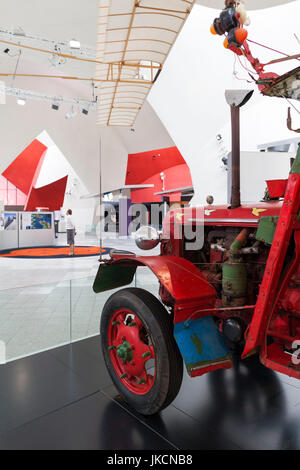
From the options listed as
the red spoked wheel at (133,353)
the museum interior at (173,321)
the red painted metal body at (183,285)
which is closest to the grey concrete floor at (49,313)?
the museum interior at (173,321)

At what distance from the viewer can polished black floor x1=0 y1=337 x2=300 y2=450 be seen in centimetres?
155

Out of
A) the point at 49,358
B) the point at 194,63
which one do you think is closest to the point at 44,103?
the point at 194,63

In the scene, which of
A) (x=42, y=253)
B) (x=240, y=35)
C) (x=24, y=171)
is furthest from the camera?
(x=24, y=171)

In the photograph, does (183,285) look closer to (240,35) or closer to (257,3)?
(240,35)

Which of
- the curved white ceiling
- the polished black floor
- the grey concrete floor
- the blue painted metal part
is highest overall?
the curved white ceiling

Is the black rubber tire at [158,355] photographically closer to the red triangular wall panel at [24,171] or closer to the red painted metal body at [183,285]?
the red painted metal body at [183,285]

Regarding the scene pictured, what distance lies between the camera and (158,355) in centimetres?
159

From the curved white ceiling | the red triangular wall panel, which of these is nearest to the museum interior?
the curved white ceiling

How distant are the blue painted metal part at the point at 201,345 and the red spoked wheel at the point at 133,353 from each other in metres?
0.24

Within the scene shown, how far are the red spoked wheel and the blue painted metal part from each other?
24cm

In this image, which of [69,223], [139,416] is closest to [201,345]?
[139,416]

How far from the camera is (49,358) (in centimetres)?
249

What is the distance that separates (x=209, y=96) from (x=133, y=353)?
1066 centimetres

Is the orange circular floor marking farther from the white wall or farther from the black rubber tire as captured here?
the black rubber tire
